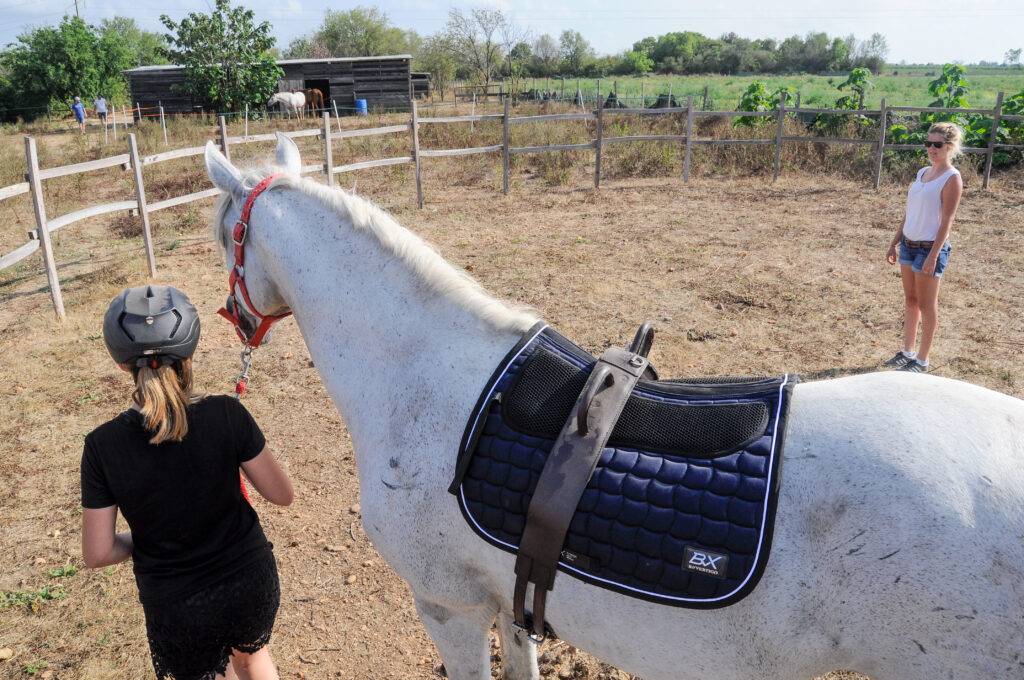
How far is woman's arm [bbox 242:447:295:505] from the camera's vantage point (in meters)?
2.02

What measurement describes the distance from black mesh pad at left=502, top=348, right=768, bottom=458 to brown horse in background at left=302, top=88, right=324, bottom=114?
32.0m

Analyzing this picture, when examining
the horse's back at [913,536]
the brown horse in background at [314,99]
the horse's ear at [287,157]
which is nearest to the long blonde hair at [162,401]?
the horse's ear at [287,157]

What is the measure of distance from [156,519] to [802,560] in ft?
5.57

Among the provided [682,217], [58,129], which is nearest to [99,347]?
[682,217]

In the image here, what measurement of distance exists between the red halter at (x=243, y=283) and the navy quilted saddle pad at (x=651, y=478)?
1054mm

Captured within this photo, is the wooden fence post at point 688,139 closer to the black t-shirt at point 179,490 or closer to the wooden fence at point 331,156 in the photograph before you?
the wooden fence at point 331,156

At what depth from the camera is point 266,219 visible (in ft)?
7.40

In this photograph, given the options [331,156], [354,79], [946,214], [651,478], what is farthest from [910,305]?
[354,79]

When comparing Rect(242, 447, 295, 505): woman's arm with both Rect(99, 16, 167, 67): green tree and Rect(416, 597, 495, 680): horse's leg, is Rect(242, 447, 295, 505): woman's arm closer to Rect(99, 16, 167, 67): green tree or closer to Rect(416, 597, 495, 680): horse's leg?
Rect(416, 597, 495, 680): horse's leg

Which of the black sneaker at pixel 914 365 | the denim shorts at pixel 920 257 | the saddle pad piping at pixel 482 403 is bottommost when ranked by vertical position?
the black sneaker at pixel 914 365

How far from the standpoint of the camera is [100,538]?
6.19ft

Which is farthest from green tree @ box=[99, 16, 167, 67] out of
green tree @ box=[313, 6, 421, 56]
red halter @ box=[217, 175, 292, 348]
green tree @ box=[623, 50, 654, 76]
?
red halter @ box=[217, 175, 292, 348]

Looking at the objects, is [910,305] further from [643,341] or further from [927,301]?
[643,341]

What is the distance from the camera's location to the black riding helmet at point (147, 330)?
1799 mm
